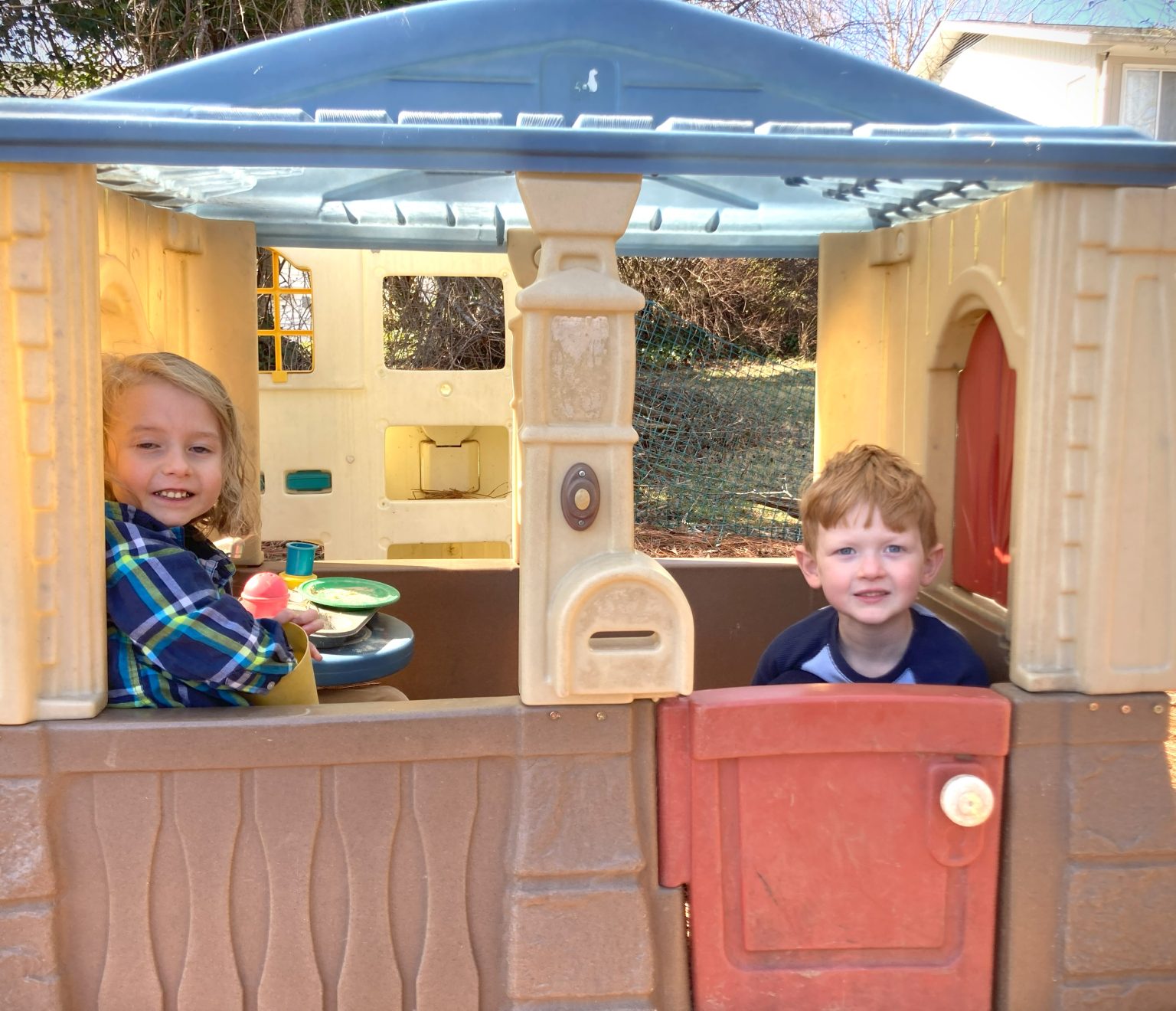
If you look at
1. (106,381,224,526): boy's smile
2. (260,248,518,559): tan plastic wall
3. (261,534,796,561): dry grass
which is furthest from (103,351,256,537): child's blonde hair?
(261,534,796,561): dry grass

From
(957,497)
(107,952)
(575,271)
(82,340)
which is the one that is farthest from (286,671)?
(957,497)

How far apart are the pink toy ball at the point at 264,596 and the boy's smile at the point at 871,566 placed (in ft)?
4.51

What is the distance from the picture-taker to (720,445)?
360 inches

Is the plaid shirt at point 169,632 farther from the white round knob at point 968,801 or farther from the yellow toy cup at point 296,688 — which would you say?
the white round knob at point 968,801

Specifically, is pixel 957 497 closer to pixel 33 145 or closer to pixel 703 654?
pixel 703 654

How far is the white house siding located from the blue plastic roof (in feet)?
39.9

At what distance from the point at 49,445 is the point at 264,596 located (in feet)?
3.06

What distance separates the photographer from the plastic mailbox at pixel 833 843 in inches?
82.4

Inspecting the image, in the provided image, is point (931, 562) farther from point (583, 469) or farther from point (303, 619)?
point (303, 619)

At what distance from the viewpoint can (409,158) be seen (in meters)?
1.89

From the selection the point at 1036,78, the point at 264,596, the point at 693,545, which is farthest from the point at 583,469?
the point at 1036,78

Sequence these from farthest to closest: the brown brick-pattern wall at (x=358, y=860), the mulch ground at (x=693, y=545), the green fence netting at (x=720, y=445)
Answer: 1. the green fence netting at (x=720, y=445)
2. the mulch ground at (x=693, y=545)
3. the brown brick-pattern wall at (x=358, y=860)

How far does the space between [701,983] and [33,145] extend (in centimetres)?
193

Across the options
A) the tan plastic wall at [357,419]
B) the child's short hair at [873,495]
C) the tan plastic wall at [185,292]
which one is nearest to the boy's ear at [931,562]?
the child's short hair at [873,495]
